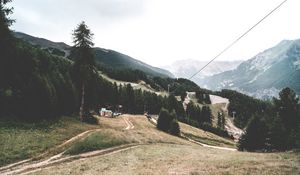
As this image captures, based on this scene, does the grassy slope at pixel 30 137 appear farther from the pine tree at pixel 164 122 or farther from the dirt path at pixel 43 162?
the pine tree at pixel 164 122

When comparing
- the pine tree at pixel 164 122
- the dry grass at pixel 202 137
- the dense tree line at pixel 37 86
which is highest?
the dense tree line at pixel 37 86

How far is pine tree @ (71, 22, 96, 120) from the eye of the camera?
5750 cm

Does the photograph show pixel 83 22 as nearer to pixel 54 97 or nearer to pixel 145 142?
pixel 54 97

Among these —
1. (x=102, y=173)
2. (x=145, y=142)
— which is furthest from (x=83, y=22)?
(x=102, y=173)

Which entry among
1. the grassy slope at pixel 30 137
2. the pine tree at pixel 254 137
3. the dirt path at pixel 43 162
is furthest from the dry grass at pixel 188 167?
the pine tree at pixel 254 137

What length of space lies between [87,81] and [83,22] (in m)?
10.7

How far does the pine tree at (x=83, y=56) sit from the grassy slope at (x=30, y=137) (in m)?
9.77

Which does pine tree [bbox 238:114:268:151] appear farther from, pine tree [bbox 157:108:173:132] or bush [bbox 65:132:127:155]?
bush [bbox 65:132:127:155]

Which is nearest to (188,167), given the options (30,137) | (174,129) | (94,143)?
(94,143)

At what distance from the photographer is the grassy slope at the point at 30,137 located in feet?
116

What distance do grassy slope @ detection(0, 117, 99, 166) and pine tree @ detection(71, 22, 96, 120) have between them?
9769 millimetres

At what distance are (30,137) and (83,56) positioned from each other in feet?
68.9

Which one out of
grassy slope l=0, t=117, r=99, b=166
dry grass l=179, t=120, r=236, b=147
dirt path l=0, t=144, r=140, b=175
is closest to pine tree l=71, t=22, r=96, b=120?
grassy slope l=0, t=117, r=99, b=166

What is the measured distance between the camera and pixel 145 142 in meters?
51.2
